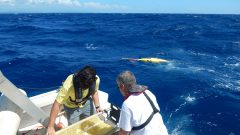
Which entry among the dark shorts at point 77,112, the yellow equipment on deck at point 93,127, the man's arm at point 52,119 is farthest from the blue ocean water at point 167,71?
the yellow equipment on deck at point 93,127

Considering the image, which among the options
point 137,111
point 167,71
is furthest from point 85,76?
point 167,71

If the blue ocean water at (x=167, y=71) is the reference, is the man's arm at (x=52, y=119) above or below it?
above

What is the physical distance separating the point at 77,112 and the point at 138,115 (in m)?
2.55

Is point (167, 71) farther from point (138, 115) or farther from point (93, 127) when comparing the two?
point (138, 115)

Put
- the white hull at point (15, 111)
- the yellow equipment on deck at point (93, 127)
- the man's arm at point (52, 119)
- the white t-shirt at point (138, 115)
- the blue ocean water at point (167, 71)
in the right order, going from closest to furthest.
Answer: the white t-shirt at point (138, 115) → the white hull at point (15, 111) → the man's arm at point (52, 119) → the yellow equipment on deck at point (93, 127) → the blue ocean water at point (167, 71)

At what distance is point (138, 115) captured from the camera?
168 inches

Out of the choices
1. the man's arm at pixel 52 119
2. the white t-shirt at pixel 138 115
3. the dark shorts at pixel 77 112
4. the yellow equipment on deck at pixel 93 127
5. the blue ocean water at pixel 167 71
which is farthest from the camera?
the blue ocean water at pixel 167 71

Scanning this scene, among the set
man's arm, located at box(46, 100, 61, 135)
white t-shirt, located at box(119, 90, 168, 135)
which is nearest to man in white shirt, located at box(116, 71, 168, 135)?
white t-shirt, located at box(119, 90, 168, 135)

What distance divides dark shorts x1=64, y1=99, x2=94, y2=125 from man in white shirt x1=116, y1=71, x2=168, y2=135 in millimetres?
2208

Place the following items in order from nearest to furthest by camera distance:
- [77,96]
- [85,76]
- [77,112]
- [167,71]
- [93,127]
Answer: [85,76], [93,127], [77,96], [77,112], [167,71]

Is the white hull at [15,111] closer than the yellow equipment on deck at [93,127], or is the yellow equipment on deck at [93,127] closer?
the white hull at [15,111]

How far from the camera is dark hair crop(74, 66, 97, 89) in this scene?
17.8 feet

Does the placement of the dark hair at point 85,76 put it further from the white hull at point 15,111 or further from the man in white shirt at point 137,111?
the man in white shirt at point 137,111

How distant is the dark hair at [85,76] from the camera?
543cm
